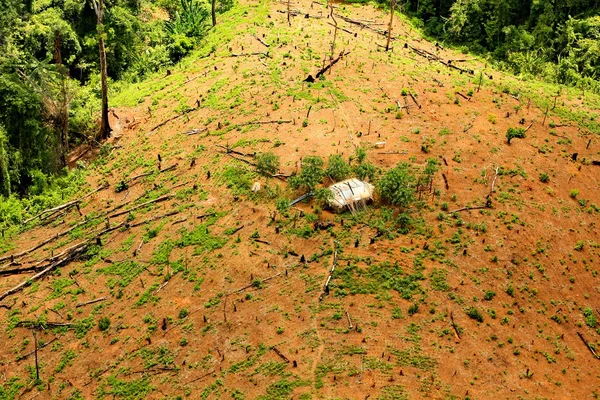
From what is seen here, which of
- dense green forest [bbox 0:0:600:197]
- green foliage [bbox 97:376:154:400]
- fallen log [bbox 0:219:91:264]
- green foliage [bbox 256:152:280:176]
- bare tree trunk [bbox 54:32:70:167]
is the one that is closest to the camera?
green foliage [bbox 97:376:154:400]

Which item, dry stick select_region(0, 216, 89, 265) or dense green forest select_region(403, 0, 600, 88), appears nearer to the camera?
dry stick select_region(0, 216, 89, 265)

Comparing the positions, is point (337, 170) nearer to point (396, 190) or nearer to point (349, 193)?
point (349, 193)

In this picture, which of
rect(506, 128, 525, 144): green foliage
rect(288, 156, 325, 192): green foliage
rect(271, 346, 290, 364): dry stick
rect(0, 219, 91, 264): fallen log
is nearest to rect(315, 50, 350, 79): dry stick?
rect(288, 156, 325, 192): green foliage

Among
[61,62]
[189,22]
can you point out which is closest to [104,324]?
[61,62]

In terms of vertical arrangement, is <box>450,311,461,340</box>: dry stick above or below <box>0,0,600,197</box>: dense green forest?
below

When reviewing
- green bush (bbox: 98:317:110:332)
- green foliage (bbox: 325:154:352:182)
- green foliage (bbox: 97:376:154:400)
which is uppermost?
green foliage (bbox: 325:154:352:182)

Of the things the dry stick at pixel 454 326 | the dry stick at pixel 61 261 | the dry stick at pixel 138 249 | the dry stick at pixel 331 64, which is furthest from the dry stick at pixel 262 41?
the dry stick at pixel 454 326

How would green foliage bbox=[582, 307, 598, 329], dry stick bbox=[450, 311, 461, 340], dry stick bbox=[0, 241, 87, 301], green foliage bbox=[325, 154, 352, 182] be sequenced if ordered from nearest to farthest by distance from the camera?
dry stick bbox=[450, 311, 461, 340] → green foliage bbox=[582, 307, 598, 329] → dry stick bbox=[0, 241, 87, 301] → green foliage bbox=[325, 154, 352, 182]

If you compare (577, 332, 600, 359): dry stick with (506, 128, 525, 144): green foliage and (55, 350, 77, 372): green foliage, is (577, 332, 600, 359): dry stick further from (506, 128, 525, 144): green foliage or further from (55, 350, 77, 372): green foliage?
(55, 350, 77, 372): green foliage
